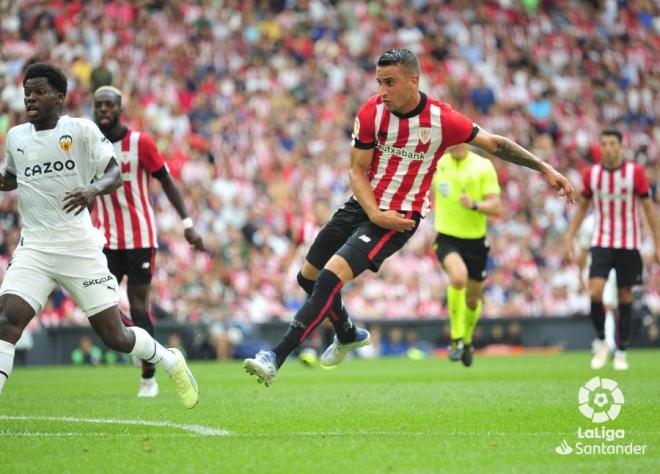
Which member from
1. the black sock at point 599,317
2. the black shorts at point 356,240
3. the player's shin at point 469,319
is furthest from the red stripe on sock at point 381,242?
the black sock at point 599,317

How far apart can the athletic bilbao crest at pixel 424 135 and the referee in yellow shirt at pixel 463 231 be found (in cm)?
520

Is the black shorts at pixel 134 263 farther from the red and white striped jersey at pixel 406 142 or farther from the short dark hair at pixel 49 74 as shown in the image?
the short dark hair at pixel 49 74

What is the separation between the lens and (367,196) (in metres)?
8.16

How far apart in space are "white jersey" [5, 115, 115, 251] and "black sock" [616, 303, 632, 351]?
872cm

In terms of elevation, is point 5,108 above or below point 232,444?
above

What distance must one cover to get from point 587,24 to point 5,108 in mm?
16306

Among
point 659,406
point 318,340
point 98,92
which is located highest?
point 98,92

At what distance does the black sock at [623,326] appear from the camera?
1425cm

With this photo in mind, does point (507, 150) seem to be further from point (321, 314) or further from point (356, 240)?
point (321, 314)

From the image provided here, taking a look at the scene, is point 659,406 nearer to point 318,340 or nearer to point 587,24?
point 318,340

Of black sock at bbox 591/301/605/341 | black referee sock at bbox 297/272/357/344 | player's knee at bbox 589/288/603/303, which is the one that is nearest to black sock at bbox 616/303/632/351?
black sock at bbox 591/301/605/341

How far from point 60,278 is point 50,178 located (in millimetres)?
650

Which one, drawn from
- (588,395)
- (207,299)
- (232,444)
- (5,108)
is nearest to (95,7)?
(5,108)

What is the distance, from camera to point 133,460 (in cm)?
602
